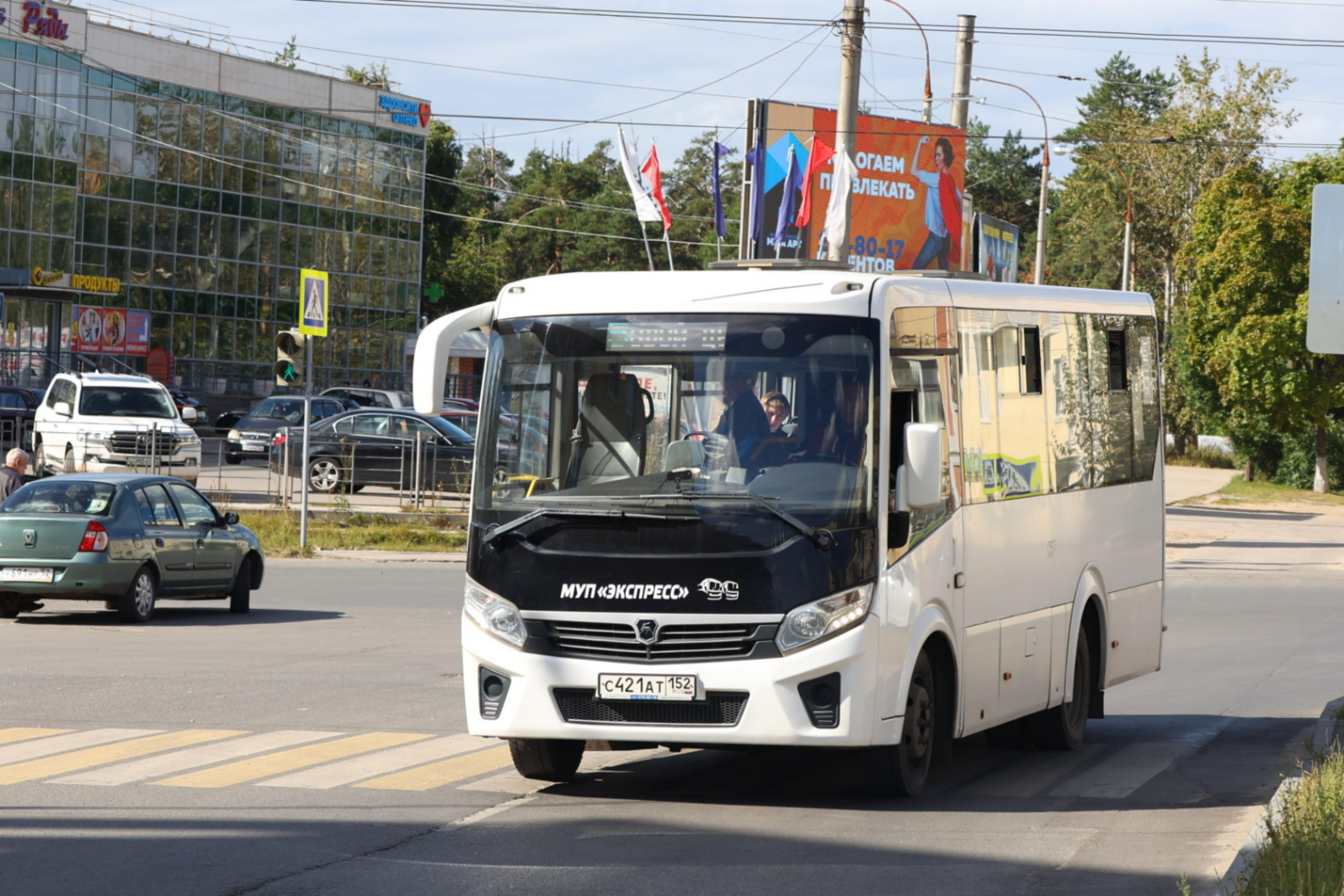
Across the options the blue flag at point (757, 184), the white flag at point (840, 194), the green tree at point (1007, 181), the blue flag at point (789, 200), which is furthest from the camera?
the green tree at point (1007, 181)

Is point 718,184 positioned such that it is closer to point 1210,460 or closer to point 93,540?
point 93,540

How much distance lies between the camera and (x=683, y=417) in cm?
905

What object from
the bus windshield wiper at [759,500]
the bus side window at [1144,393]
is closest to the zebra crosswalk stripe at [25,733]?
the bus windshield wiper at [759,500]

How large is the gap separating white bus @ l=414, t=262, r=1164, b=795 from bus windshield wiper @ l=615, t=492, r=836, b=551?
1 centimetres

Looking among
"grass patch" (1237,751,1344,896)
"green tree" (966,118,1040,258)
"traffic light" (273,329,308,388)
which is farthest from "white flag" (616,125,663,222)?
"green tree" (966,118,1040,258)

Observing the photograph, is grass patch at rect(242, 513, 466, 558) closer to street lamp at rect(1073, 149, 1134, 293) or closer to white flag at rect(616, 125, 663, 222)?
white flag at rect(616, 125, 663, 222)

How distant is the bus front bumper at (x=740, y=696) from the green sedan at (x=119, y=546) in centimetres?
1045

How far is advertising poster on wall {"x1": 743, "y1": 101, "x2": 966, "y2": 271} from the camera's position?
116ft

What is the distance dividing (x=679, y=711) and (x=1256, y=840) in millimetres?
2720

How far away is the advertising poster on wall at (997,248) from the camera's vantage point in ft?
132

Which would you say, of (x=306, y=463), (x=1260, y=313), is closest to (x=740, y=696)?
(x=306, y=463)

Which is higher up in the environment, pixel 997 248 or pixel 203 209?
pixel 203 209

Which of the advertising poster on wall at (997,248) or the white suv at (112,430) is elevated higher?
the advertising poster on wall at (997,248)

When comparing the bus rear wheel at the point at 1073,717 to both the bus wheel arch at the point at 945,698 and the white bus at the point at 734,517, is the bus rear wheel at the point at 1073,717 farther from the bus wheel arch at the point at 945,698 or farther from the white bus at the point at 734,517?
the bus wheel arch at the point at 945,698
